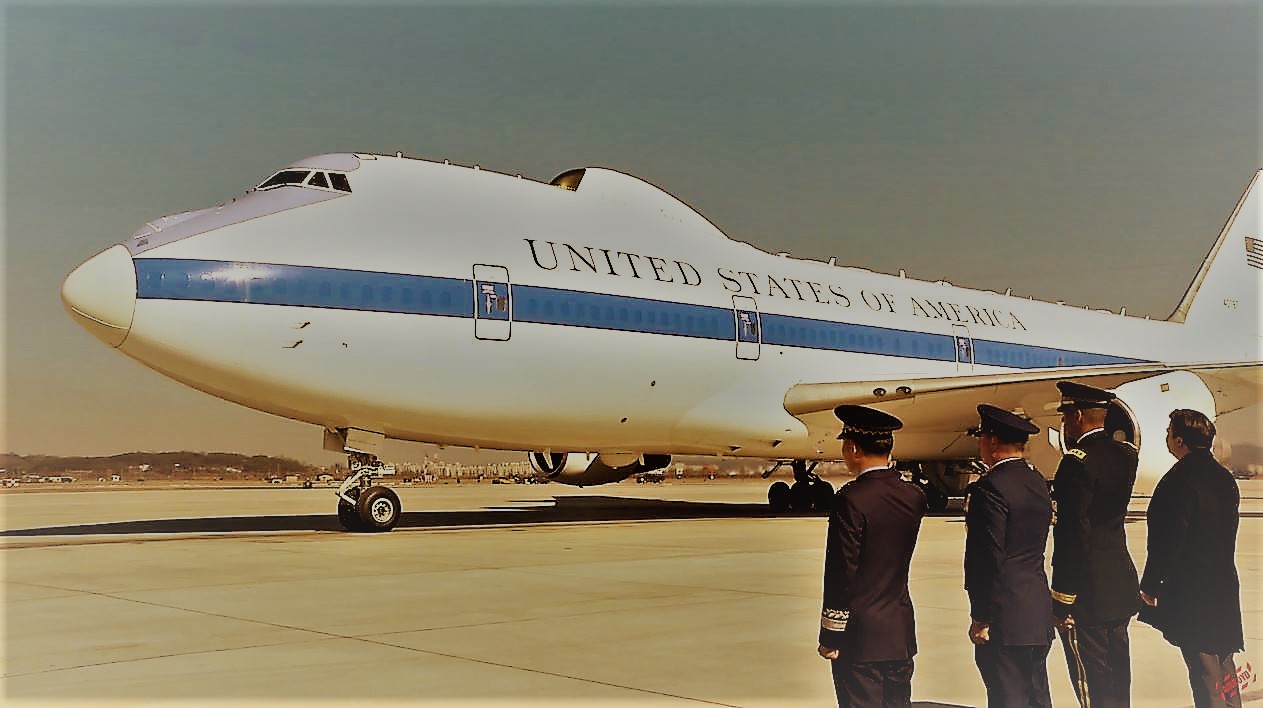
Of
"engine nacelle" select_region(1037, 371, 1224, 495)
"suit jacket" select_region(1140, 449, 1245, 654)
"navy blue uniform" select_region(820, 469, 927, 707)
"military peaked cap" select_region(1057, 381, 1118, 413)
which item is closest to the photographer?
"navy blue uniform" select_region(820, 469, 927, 707)

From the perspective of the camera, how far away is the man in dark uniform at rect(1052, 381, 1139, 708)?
5281mm

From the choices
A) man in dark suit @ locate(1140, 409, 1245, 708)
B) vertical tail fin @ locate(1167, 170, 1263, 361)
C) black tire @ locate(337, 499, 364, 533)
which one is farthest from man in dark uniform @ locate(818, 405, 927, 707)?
vertical tail fin @ locate(1167, 170, 1263, 361)

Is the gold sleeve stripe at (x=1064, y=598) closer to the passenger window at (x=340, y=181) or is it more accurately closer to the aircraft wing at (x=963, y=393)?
the passenger window at (x=340, y=181)

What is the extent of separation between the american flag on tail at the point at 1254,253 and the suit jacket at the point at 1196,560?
28176 millimetres

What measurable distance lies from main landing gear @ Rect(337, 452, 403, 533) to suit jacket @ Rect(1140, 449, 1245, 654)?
11349 millimetres

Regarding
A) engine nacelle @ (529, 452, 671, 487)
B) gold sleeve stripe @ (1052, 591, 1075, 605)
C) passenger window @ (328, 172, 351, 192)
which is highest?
passenger window @ (328, 172, 351, 192)

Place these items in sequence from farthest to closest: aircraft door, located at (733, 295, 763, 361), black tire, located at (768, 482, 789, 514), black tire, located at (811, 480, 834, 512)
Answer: black tire, located at (768, 482, 789, 514) < black tire, located at (811, 480, 834, 512) < aircraft door, located at (733, 295, 763, 361)

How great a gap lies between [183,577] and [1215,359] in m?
27.2

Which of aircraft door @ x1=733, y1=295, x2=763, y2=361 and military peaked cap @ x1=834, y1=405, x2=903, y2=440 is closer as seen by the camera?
military peaked cap @ x1=834, y1=405, x2=903, y2=440

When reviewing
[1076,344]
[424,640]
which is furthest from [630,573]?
[1076,344]

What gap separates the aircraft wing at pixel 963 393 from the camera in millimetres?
17875

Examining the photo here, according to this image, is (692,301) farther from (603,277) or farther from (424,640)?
(424,640)

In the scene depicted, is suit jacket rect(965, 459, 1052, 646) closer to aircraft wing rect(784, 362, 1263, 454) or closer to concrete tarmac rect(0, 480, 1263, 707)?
concrete tarmac rect(0, 480, 1263, 707)

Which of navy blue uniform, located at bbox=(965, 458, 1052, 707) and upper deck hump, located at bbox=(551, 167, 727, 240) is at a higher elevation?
upper deck hump, located at bbox=(551, 167, 727, 240)
